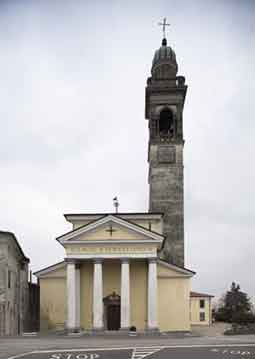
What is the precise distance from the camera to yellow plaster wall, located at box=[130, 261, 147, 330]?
162 feet

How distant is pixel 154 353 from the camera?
25891 millimetres

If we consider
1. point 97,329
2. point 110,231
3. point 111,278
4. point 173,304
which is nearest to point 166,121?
point 110,231

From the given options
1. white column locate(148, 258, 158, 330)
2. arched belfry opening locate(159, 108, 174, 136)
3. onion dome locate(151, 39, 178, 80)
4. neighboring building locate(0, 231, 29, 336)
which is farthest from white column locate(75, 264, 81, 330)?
onion dome locate(151, 39, 178, 80)

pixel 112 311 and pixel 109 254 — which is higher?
pixel 109 254

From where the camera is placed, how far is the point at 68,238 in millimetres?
46938

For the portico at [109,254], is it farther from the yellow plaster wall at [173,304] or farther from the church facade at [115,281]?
the yellow plaster wall at [173,304]

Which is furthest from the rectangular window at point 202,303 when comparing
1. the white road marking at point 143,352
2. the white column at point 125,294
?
the white road marking at point 143,352

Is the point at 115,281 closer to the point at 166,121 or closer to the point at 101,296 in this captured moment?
the point at 101,296

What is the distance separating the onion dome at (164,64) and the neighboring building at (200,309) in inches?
1469

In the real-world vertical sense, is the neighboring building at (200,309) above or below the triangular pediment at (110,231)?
below

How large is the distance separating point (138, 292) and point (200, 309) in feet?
→ 148

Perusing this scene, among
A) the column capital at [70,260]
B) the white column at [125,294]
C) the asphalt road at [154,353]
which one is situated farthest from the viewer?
the column capital at [70,260]

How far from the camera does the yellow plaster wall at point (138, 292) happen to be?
162 feet

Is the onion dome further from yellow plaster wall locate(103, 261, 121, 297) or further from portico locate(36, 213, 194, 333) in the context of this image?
yellow plaster wall locate(103, 261, 121, 297)
